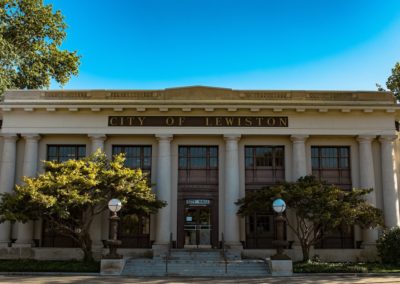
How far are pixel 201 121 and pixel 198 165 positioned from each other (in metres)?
2.68

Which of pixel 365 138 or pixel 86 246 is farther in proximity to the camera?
pixel 365 138

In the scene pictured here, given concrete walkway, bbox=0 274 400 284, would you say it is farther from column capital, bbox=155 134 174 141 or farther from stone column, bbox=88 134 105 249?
column capital, bbox=155 134 174 141

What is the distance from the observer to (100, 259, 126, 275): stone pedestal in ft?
65.6

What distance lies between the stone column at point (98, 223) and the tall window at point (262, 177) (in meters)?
8.22

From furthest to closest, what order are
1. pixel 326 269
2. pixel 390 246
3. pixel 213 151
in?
pixel 213 151, pixel 390 246, pixel 326 269

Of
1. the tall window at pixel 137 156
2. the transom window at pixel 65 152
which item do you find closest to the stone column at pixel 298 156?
the tall window at pixel 137 156

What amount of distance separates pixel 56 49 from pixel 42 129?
11698 millimetres

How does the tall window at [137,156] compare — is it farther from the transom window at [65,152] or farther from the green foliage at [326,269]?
the green foliage at [326,269]

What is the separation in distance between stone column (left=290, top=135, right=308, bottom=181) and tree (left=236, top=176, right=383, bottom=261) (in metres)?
1.66

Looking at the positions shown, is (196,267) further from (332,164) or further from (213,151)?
(332,164)

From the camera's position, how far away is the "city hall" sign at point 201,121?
26297mm

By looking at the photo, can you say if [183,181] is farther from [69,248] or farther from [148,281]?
[148,281]

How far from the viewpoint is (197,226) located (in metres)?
26.2

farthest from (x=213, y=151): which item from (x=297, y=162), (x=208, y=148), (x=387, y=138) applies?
(x=387, y=138)
